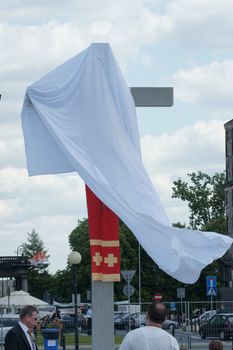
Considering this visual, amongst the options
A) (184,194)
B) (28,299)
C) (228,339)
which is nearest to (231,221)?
(184,194)

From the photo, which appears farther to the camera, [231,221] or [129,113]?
[231,221]

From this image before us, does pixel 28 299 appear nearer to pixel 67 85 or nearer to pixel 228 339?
pixel 228 339

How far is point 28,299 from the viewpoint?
6319 centimetres

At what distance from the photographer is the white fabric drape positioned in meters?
15.9

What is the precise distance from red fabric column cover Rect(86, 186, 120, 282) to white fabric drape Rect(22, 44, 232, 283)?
2.02ft

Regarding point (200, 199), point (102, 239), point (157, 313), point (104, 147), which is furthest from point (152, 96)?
point (200, 199)

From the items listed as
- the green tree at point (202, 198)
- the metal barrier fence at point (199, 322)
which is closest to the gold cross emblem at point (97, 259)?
the metal barrier fence at point (199, 322)

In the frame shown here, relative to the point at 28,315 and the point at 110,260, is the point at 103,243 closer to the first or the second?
the point at 110,260

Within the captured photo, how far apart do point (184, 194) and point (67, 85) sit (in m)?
118

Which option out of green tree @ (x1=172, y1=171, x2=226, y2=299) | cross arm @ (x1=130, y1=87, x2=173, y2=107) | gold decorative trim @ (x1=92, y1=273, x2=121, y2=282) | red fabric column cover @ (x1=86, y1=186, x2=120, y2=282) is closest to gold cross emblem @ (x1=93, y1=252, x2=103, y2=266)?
red fabric column cover @ (x1=86, y1=186, x2=120, y2=282)

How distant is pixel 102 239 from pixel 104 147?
5.01 feet

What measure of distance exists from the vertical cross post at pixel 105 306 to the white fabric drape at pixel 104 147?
79cm

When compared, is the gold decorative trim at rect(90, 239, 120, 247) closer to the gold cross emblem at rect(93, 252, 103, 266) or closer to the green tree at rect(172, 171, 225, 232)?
the gold cross emblem at rect(93, 252, 103, 266)

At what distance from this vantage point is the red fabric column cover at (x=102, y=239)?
56.4 feet
